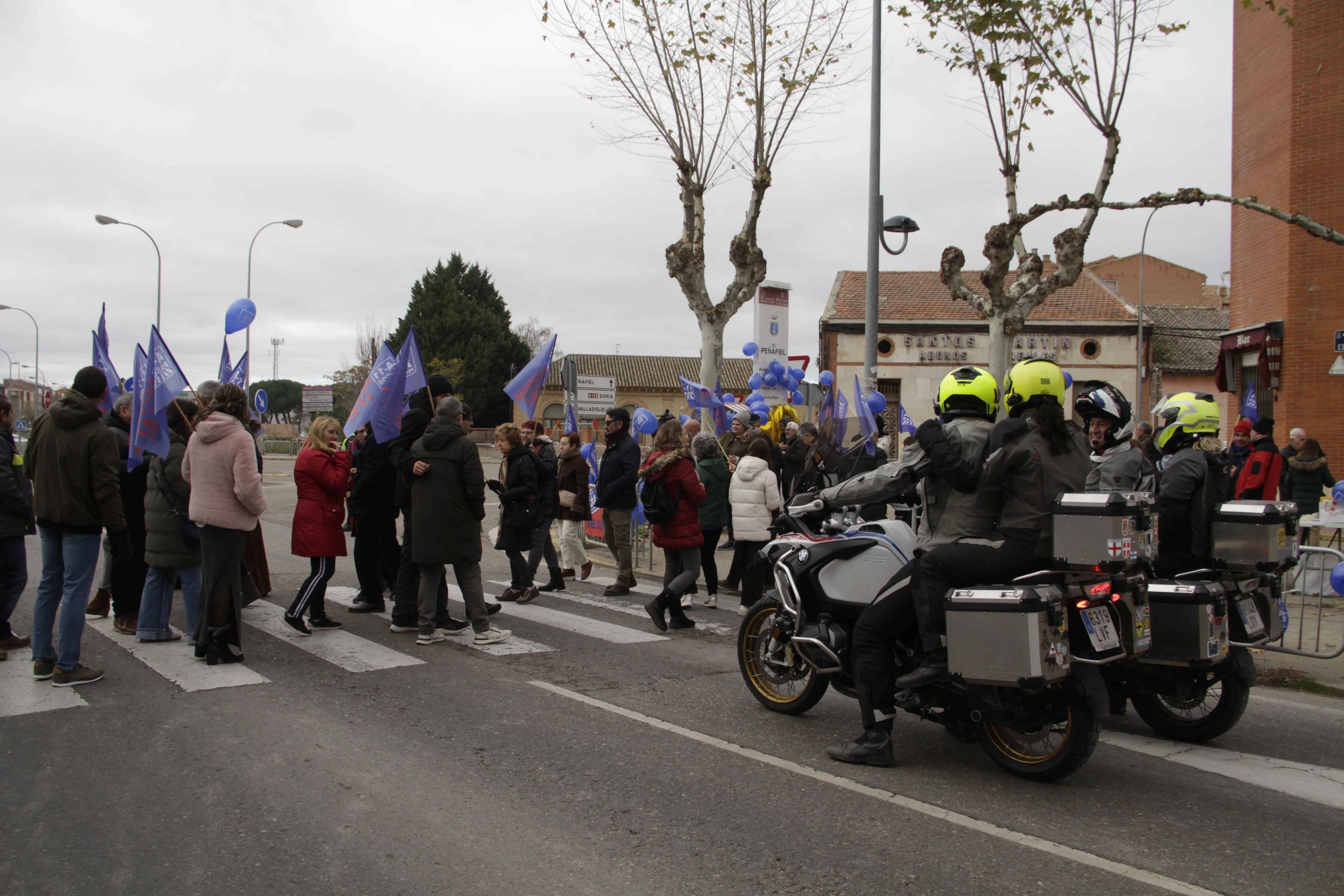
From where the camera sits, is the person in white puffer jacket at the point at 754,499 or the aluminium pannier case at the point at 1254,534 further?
the person in white puffer jacket at the point at 754,499

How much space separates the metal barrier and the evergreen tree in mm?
57220

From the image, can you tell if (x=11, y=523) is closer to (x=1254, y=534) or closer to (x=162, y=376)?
(x=162, y=376)

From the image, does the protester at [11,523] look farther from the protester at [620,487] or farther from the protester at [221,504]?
the protester at [620,487]

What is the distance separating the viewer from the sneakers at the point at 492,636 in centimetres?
765

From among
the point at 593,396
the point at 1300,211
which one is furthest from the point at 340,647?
the point at 1300,211

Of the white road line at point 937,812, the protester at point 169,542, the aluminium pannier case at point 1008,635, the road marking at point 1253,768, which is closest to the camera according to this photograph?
the white road line at point 937,812

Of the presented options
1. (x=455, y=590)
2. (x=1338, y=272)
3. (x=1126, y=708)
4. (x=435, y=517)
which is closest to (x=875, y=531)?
(x=1126, y=708)

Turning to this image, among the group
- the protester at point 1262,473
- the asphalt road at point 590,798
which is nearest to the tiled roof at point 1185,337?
the protester at point 1262,473

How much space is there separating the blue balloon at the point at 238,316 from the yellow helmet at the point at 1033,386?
6711 millimetres

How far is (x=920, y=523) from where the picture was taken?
5000 mm

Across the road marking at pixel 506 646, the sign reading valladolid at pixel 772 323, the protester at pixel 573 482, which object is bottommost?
the road marking at pixel 506 646

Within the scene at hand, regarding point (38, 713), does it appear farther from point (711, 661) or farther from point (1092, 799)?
point (1092, 799)

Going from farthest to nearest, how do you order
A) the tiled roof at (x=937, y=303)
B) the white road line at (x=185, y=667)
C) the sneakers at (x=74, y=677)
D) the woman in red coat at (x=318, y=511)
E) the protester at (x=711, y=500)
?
the tiled roof at (x=937, y=303) → the protester at (x=711, y=500) → the woman in red coat at (x=318, y=511) → the white road line at (x=185, y=667) → the sneakers at (x=74, y=677)

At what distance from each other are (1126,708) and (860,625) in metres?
2.30
